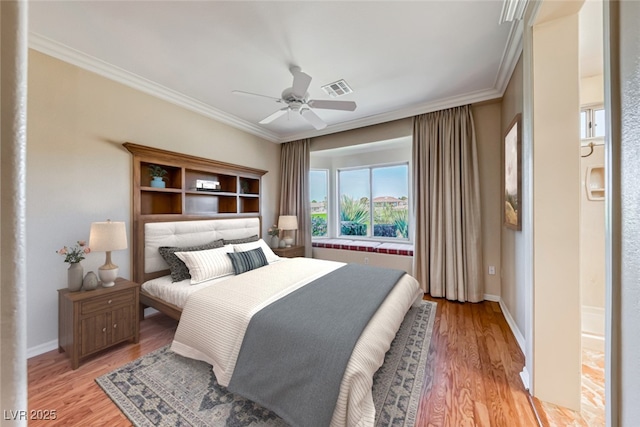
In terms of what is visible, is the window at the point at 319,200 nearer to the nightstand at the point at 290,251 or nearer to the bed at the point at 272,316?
the nightstand at the point at 290,251

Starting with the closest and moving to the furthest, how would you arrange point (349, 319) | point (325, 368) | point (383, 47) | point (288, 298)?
point (325, 368)
point (349, 319)
point (288, 298)
point (383, 47)

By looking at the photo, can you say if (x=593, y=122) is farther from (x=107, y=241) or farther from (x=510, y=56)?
(x=107, y=241)

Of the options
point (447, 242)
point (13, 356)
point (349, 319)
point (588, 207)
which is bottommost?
point (349, 319)

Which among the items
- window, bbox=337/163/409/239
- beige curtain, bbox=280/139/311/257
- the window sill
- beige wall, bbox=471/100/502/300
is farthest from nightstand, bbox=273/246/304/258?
beige wall, bbox=471/100/502/300

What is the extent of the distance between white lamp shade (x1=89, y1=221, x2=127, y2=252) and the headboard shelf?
0.48 m

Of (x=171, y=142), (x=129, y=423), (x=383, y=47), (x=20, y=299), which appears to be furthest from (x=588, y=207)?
(x=171, y=142)

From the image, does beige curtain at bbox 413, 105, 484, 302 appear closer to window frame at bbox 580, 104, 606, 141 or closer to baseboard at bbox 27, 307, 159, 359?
window frame at bbox 580, 104, 606, 141

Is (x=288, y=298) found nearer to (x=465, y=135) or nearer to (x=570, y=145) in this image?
(x=570, y=145)

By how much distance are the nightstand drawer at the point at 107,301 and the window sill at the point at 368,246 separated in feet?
9.54

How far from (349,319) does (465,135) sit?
9.44 feet

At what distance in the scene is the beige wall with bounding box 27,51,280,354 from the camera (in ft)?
7.17

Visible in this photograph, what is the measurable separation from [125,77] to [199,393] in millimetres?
3053

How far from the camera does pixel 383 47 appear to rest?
7.57 ft

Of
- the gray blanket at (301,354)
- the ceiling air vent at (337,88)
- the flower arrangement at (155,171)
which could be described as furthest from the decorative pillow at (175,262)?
the ceiling air vent at (337,88)
